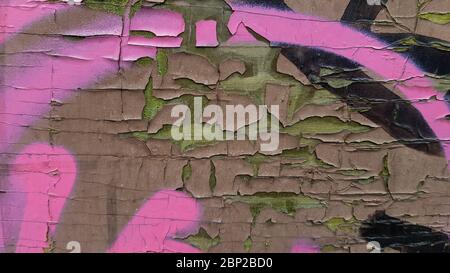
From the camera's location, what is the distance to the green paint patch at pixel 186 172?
2.12 meters

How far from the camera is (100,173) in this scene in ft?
6.94

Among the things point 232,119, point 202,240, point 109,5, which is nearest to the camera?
point 109,5

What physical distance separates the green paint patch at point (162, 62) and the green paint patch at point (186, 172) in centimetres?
38

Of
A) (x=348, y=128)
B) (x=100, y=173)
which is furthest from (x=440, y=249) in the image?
(x=100, y=173)

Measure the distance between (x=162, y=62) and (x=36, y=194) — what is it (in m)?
0.75

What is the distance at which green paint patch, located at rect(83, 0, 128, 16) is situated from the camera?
6.47ft

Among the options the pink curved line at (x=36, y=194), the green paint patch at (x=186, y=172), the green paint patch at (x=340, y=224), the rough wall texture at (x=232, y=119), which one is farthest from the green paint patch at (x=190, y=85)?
the green paint patch at (x=340, y=224)

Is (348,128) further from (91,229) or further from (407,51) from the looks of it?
(91,229)

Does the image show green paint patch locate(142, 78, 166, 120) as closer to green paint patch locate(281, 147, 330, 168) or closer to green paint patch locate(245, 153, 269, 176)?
green paint patch locate(245, 153, 269, 176)

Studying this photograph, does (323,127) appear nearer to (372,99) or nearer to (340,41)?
(372,99)

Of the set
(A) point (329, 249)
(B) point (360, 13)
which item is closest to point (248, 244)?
(A) point (329, 249)

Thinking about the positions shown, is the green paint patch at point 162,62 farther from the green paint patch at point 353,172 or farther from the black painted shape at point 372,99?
the green paint patch at point 353,172

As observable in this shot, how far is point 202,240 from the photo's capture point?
2189 millimetres

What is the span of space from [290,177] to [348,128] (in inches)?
12.2
